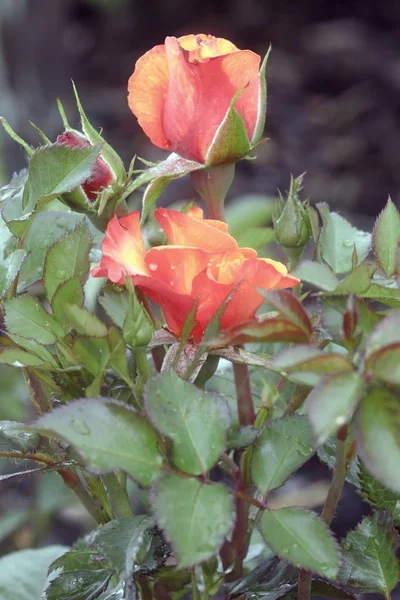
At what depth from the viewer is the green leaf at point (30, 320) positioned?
519 millimetres

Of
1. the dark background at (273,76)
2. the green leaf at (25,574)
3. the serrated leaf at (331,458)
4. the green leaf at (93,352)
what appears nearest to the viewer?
the green leaf at (93,352)

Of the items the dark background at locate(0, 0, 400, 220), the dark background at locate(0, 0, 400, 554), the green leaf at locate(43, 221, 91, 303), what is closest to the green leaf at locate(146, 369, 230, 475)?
the green leaf at locate(43, 221, 91, 303)

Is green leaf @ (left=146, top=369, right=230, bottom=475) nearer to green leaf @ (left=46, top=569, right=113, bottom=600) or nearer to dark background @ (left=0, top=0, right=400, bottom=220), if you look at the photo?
green leaf @ (left=46, top=569, right=113, bottom=600)

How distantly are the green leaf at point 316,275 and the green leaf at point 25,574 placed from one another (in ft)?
1.55

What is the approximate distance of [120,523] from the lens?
507mm

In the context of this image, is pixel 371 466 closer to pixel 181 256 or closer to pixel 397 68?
pixel 181 256

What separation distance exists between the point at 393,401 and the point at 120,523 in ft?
0.65

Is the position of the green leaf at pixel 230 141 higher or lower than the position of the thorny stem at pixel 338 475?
higher

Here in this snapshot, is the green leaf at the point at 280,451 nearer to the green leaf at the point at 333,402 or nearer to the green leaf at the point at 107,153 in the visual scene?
the green leaf at the point at 333,402

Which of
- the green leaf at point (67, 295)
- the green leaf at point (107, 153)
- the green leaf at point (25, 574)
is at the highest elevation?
the green leaf at point (107, 153)

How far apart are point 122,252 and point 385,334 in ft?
0.57

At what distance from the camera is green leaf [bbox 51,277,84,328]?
1.69 ft

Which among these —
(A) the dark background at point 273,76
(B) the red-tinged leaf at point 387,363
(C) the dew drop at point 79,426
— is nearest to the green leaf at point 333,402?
(B) the red-tinged leaf at point 387,363

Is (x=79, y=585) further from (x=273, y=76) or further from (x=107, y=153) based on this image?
(x=273, y=76)
